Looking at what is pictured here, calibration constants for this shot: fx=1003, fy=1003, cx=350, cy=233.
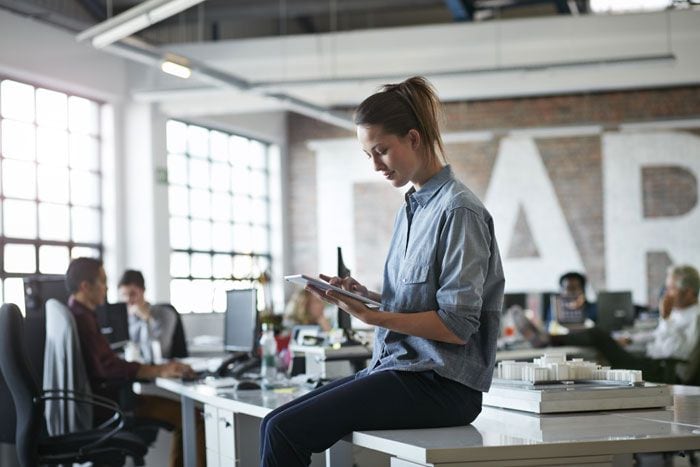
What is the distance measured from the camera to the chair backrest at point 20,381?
14.7ft

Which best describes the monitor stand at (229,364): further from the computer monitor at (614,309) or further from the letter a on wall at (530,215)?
the letter a on wall at (530,215)

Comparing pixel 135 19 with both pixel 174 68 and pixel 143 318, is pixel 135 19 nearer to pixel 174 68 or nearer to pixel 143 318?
pixel 174 68

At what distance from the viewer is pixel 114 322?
23.2 ft

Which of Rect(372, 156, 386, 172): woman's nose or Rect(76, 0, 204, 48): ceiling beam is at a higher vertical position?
Rect(76, 0, 204, 48): ceiling beam

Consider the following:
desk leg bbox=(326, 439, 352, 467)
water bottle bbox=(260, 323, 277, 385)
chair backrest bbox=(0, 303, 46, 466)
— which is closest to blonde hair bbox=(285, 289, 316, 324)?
water bottle bbox=(260, 323, 277, 385)

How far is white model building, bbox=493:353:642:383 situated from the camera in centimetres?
301

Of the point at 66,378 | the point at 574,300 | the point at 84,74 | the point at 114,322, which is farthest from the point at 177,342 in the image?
the point at 84,74

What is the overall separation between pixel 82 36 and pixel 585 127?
21.6 feet

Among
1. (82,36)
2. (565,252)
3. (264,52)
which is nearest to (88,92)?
(264,52)

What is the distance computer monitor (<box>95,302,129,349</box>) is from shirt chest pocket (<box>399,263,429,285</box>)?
466 cm

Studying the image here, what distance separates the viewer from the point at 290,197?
1436cm

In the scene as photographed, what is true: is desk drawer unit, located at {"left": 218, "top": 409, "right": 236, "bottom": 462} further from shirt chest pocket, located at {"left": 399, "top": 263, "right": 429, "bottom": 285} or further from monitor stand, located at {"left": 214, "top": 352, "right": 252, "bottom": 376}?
shirt chest pocket, located at {"left": 399, "top": 263, "right": 429, "bottom": 285}

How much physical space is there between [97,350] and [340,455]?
8.78 feet

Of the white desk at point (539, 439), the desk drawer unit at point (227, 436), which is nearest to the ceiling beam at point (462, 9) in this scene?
the desk drawer unit at point (227, 436)
